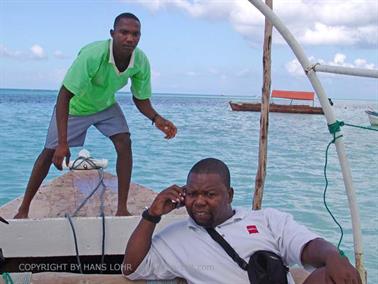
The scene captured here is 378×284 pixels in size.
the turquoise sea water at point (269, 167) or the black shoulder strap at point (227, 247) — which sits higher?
the black shoulder strap at point (227, 247)

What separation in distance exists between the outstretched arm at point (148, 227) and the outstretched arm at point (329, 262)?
0.57 m

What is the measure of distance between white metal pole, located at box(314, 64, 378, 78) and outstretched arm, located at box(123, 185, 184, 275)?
90 centimetres

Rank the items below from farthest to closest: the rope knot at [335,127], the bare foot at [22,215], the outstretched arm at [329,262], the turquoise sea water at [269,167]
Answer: the turquoise sea water at [269,167]
the bare foot at [22,215]
the rope knot at [335,127]
the outstretched arm at [329,262]

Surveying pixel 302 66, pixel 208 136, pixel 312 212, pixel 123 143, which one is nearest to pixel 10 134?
pixel 208 136

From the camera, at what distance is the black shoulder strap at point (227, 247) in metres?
2.36

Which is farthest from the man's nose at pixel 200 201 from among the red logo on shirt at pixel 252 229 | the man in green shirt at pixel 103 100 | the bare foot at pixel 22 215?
the bare foot at pixel 22 215

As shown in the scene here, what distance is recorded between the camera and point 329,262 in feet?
7.02

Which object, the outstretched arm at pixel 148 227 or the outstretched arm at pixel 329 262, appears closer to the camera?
the outstretched arm at pixel 329 262

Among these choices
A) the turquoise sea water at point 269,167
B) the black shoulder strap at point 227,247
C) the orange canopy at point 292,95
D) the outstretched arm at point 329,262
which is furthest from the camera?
the orange canopy at point 292,95

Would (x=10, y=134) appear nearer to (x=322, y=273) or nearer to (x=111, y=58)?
(x=111, y=58)

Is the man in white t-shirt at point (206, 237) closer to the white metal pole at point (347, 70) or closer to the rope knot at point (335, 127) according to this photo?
the rope knot at point (335, 127)

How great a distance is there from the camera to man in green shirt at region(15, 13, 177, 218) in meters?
3.25

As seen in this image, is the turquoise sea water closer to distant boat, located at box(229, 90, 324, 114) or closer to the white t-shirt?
the white t-shirt

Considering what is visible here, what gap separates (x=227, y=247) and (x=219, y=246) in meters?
0.04
